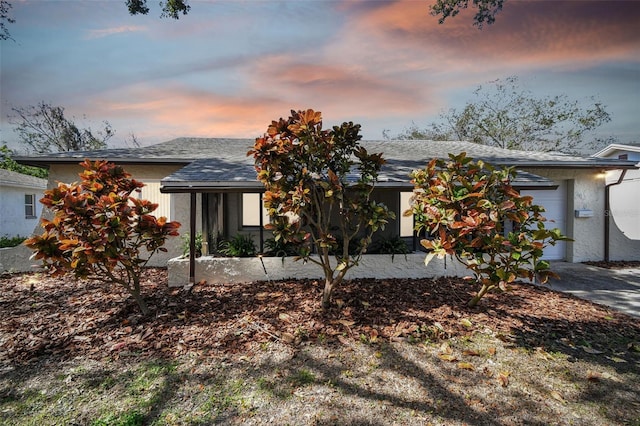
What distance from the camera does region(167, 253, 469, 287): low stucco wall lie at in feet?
20.9

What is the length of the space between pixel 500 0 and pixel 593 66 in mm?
11027

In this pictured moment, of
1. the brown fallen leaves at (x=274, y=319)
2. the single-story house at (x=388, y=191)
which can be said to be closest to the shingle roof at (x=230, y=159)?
the single-story house at (x=388, y=191)

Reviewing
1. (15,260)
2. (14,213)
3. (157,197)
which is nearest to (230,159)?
(157,197)

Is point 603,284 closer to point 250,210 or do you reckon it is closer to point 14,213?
point 250,210

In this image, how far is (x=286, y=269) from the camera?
6641mm

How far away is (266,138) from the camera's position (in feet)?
14.9

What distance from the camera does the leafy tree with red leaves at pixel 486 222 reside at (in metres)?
4.00

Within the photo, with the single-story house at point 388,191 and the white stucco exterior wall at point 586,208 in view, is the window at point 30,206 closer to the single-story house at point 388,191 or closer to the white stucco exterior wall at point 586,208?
the single-story house at point 388,191

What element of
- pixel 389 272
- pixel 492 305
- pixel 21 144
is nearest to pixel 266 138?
pixel 389 272

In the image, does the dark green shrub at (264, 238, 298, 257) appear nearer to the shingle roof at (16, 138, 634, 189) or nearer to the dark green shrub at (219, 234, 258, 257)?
the dark green shrub at (219, 234, 258, 257)

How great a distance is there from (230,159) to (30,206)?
47.5ft

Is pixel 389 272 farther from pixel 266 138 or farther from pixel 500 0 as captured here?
pixel 500 0

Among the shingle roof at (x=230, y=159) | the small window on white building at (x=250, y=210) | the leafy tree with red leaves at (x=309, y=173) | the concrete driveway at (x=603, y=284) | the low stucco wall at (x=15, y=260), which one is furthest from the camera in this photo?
the small window on white building at (x=250, y=210)

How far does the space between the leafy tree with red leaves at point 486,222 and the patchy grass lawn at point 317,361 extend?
907 mm
